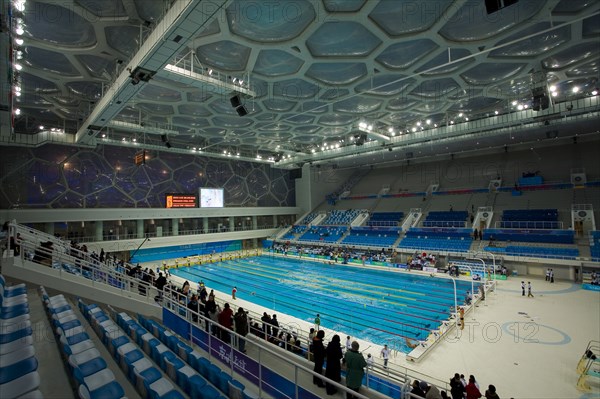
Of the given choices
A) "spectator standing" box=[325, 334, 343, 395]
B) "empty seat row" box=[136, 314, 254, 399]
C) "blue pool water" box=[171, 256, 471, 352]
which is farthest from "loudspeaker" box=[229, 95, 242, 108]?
"spectator standing" box=[325, 334, 343, 395]

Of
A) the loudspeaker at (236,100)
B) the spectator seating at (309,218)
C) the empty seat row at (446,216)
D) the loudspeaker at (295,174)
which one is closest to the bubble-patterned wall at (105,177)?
the loudspeaker at (295,174)

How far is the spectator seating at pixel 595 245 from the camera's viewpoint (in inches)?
605

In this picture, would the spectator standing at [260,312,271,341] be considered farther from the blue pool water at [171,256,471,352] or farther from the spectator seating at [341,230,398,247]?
the spectator seating at [341,230,398,247]

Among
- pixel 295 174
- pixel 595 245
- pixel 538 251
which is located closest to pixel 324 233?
pixel 295 174

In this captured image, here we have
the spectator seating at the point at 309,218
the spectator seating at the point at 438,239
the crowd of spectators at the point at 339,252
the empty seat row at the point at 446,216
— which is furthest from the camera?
the spectator seating at the point at 309,218

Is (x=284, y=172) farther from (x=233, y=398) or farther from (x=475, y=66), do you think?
(x=233, y=398)

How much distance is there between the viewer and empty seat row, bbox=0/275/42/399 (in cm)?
262

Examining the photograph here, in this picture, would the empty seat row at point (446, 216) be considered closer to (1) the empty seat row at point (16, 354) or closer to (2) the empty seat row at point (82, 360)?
(2) the empty seat row at point (82, 360)

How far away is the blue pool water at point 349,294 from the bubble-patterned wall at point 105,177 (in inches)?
290

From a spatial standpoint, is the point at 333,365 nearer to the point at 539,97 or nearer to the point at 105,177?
the point at 539,97

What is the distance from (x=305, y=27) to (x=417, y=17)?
323cm

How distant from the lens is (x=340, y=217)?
31.0 m

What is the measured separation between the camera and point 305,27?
28.5 feet

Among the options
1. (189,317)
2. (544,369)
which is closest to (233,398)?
(189,317)
